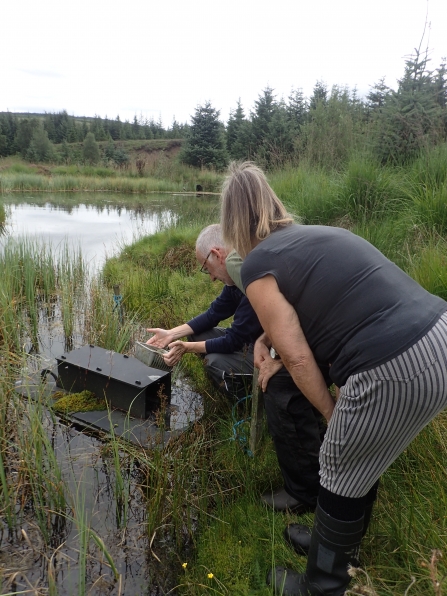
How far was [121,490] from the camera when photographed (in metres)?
2.21

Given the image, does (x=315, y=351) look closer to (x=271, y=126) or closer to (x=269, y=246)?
(x=269, y=246)

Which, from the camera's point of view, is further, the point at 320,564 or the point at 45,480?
the point at 45,480

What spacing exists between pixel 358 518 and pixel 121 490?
1.22m

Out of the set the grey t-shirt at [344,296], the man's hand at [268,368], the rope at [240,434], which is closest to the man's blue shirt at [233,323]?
the rope at [240,434]

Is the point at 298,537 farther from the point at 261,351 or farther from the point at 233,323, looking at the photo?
the point at 233,323

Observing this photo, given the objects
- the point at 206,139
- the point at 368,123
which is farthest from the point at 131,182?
the point at 368,123

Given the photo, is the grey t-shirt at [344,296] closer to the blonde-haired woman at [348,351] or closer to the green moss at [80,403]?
the blonde-haired woman at [348,351]

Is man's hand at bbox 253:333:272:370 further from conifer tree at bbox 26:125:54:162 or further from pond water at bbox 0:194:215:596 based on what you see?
conifer tree at bbox 26:125:54:162

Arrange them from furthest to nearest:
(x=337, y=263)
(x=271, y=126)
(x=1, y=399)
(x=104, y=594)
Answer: (x=271, y=126), (x=1, y=399), (x=104, y=594), (x=337, y=263)

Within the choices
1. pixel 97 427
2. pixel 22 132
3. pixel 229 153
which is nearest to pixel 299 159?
pixel 97 427

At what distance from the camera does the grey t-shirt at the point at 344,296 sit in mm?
1280

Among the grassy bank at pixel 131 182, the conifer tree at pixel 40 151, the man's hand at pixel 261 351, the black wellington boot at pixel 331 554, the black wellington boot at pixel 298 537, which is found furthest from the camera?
the conifer tree at pixel 40 151

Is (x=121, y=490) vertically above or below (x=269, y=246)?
below

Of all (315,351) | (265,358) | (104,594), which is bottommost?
(104,594)
